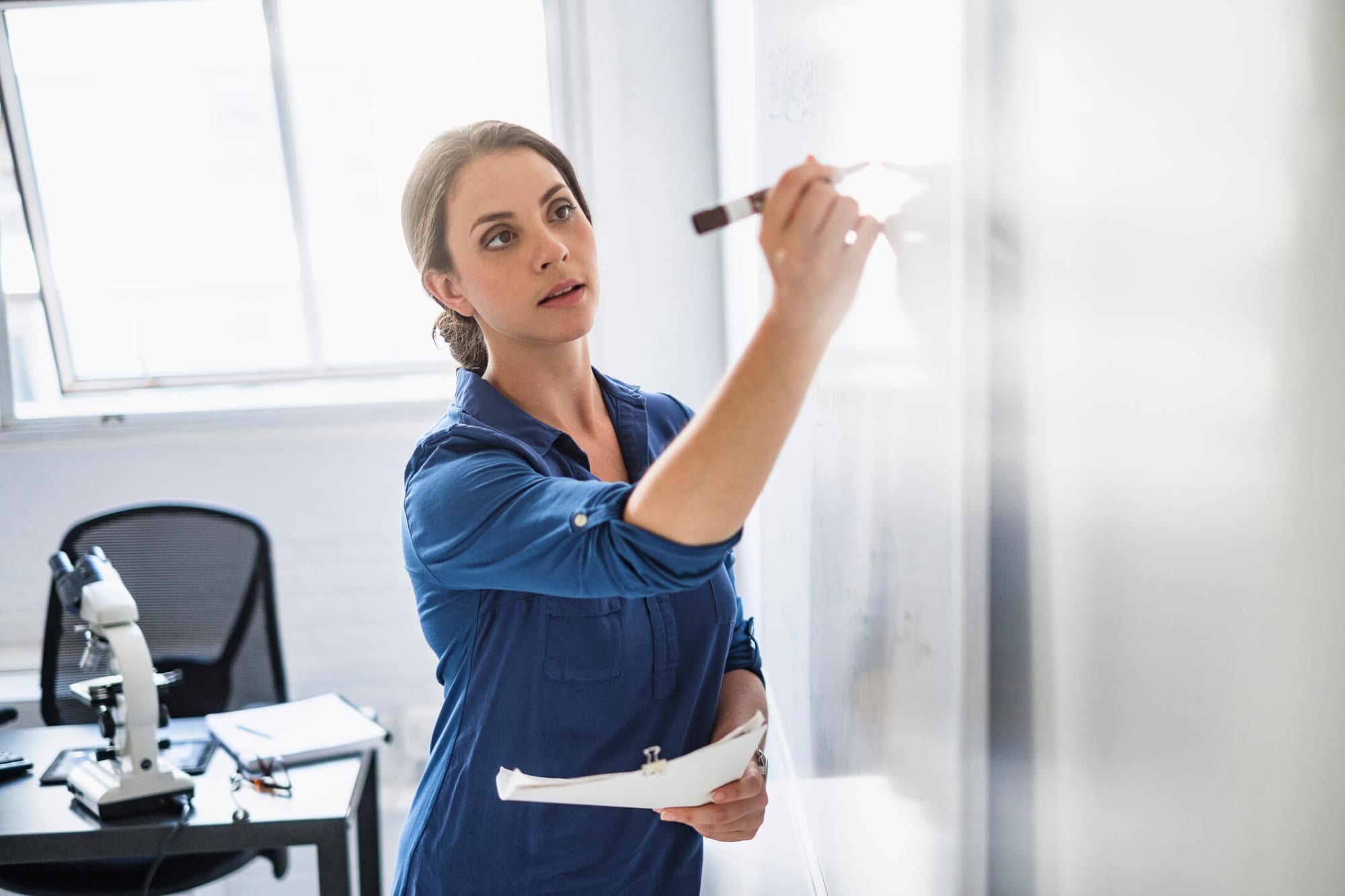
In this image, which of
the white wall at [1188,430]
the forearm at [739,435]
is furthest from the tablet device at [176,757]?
the white wall at [1188,430]

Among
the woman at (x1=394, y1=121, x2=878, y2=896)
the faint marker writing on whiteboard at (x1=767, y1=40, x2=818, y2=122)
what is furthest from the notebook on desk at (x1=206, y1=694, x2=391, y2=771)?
the faint marker writing on whiteboard at (x1=767, y1=40, x2=818, y2=122)

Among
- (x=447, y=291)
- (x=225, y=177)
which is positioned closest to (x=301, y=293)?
(x=225, y=177)

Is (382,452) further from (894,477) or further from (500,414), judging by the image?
(894,477)

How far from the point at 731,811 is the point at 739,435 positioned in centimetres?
52

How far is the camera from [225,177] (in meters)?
3.43

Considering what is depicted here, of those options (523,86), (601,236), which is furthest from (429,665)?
(523,86)

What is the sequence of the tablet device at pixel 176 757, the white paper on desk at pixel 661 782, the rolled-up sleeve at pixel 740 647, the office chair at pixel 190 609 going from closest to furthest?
the white paper on desk at pixel 661 782
the rolled-up sleeve at pixel 740 647
the tablet device at pixel 176 757
the office chair at pixel 190 609

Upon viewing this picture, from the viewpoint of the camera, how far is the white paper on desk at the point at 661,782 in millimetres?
761

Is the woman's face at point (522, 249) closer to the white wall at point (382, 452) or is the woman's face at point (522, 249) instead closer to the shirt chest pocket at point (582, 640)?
the shirt chest pocket at point (582, 640)

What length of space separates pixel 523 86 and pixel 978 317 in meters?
3.15

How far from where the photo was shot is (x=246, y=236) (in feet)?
11.5

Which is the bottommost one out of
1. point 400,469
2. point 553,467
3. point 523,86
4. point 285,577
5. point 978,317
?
point 285,577

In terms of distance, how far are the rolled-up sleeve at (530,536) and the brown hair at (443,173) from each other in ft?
0.87

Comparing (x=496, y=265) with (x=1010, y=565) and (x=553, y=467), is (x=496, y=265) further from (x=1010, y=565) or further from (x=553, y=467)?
(x=1010, y=565)
